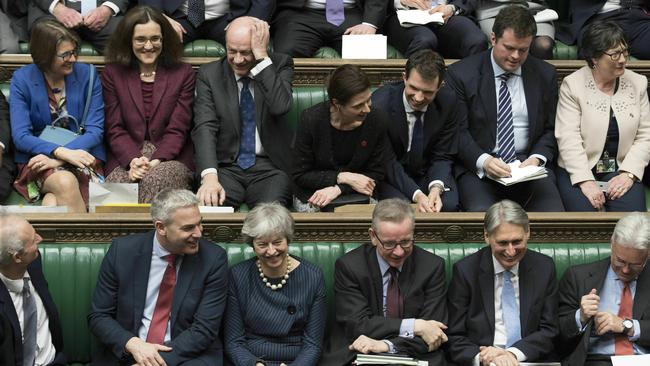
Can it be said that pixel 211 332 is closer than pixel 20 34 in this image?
Yes

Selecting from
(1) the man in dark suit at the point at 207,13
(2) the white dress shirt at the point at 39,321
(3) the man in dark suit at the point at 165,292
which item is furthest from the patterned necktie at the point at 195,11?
(2) the white dress shirt at the point at 39,321

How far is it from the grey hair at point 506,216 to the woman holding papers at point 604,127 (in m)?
1.01

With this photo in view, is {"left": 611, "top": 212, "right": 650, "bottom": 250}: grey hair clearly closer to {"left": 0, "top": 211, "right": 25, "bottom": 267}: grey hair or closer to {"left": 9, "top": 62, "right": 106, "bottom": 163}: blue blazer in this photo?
{"left": 0, "top": 211, "right": 25, "bottom": 267}: grey hair

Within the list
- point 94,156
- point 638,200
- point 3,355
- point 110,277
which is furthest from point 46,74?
point 638,200

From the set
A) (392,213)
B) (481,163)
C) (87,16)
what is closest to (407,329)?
(392,213)

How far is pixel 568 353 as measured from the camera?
4.50 meters

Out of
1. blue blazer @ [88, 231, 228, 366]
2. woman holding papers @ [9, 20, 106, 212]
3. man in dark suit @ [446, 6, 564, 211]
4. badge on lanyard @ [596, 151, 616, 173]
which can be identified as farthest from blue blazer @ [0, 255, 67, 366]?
badge on lanyard @ [596, 151, 616, 173]

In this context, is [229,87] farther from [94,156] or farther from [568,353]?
[568,353]

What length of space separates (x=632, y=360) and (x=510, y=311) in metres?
0.44

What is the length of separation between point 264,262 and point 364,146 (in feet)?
3.01

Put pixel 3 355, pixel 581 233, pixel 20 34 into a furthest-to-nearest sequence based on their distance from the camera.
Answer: pixel 20 34, pixel 581 233, pixel 3 355

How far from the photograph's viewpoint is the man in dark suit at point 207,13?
5.90 metres

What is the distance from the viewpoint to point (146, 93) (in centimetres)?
538

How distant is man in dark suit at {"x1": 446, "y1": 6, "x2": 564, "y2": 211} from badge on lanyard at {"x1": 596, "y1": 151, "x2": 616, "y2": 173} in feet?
0.67
